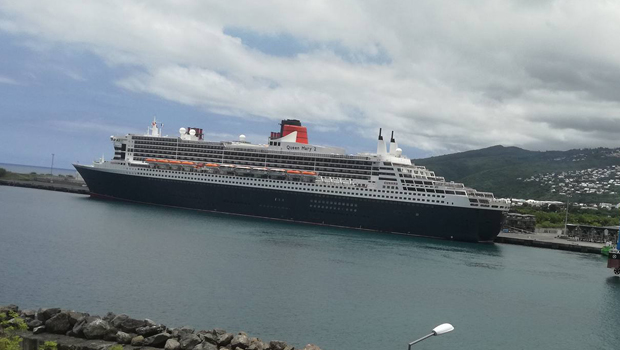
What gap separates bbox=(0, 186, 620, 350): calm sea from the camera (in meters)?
17.7

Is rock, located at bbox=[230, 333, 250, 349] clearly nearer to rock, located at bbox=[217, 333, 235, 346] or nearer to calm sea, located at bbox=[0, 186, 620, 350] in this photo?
rock, located at bbox=[217, 333, 235, 346]

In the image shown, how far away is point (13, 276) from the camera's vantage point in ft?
66.8

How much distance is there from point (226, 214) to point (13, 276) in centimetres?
3408

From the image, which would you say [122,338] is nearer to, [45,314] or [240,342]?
[45,314]

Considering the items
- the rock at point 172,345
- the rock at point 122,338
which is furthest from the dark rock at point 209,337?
the rock at point 122,338

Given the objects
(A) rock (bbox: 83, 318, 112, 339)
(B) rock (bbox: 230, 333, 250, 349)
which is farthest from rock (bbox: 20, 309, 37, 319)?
(B) rock (bbox: 230, 333, 250, 349)

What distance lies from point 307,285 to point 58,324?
39.5 ft

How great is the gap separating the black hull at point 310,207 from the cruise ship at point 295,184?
3.2 inches

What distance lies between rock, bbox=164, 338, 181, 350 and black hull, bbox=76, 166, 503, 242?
36.6 meters

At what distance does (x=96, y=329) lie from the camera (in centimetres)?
1232

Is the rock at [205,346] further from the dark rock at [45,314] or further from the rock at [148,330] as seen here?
the dark rock at [45,314]

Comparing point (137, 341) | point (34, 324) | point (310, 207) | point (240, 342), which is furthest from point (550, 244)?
point (34, 324)

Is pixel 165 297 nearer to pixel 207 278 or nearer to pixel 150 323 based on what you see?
pixel 207 278

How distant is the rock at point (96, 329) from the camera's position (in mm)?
12266
